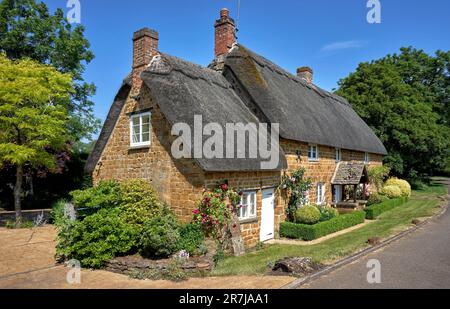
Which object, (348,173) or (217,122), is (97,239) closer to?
(217,122)

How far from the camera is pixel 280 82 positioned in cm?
1886

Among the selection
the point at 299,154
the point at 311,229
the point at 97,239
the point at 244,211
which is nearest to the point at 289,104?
the point at 299,154

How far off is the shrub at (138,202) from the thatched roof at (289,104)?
6.00 meters

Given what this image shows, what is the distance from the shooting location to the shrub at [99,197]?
1157cm

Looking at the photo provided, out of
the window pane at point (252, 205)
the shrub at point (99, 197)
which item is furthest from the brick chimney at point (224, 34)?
the shrub at point (99, 197)

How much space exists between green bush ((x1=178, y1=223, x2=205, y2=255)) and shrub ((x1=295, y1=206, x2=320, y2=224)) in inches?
226

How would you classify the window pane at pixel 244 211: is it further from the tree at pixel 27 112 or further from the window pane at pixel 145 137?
the tree at pixel 27 112

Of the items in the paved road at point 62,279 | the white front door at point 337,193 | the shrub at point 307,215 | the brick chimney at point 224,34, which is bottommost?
the paved road at point 62,279

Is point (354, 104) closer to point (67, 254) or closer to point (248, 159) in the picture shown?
point (248, 159)

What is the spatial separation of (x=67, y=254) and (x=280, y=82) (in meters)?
13.3

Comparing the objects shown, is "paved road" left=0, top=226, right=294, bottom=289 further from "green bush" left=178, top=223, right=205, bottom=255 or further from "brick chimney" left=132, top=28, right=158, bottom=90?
"brick chimney" left=132, top=28, right=158, bottom=90

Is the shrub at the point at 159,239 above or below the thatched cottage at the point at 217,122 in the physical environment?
below

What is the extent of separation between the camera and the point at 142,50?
14.3 metres

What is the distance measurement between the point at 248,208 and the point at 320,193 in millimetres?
7521
